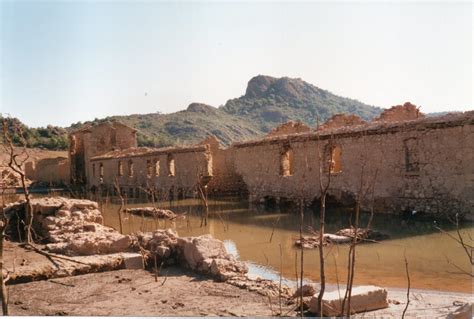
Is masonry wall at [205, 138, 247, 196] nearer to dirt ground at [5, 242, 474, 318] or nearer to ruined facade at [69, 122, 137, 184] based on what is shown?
ruined facade at [69, 122, 137, 184]

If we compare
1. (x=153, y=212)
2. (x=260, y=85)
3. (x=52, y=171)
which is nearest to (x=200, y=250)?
(x=153, y=212)

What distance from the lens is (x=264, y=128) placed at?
56031mm

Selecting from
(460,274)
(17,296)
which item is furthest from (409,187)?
(17,296)

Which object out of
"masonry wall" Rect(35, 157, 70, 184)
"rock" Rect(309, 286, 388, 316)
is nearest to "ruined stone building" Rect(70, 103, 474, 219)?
"rock" Rect(309, 286, 388, 316)

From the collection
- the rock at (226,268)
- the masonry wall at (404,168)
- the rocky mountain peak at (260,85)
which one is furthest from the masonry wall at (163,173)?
the rocky mountain peak at (260,85)

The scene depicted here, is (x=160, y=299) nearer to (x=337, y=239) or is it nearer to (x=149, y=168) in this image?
(x=337, y=239)

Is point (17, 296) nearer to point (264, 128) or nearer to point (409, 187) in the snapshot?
point (409, 187)

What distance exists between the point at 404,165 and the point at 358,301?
8206mm

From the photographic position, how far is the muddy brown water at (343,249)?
7.07 meters

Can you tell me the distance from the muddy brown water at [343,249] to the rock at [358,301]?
2.03ft

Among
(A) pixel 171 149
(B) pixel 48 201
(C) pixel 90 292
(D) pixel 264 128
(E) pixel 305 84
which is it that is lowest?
(C) pixel 90 292

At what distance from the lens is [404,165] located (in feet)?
41.4

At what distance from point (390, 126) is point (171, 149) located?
41.8 feet

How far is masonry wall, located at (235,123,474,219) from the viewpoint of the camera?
447 inches
